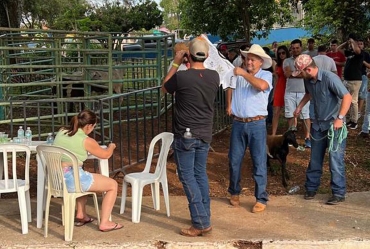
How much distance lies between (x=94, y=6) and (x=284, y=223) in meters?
38.0

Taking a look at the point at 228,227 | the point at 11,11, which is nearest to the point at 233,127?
the point at 228,227

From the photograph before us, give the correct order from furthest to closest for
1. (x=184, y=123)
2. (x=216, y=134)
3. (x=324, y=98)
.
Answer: (x=216, y=134), (x=324, y=98), (x=184, y=123)

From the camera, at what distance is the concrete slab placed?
4.64 m

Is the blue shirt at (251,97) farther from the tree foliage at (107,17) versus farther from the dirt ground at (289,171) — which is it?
the tree foliage at (107,17)

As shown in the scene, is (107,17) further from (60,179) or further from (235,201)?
(60,179)

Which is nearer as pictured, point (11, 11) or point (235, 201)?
point (235, 201)

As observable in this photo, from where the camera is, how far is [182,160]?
15.1ft

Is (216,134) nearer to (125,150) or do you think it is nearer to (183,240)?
(125,150)

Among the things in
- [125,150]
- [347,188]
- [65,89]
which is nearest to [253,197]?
[347,188]

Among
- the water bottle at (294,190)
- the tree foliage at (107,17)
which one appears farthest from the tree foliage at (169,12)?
the water bottle at (294,190)

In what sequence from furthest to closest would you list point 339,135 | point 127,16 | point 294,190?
point 127,16 < point 294,190 < point 339,135

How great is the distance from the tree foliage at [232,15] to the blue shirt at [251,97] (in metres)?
11.5

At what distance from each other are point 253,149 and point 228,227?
87cm

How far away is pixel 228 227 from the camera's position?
5.03 m
